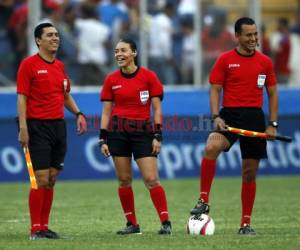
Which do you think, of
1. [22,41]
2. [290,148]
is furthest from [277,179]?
[22,41]

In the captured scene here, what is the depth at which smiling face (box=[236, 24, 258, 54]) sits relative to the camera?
11570 millimetres

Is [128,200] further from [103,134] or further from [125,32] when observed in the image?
[125,32]

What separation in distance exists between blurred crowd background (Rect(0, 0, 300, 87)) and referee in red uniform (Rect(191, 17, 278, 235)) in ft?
31.5

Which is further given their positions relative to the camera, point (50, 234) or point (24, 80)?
point (50, 234)

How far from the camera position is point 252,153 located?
1171 cm

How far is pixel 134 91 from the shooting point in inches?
458

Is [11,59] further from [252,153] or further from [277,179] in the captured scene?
[252,153]

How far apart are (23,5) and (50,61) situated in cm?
999

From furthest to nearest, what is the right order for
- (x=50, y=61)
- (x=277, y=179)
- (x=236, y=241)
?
1. (x=277, y=179)
2. (x=50, y=61)
3. (x=236, y=241)

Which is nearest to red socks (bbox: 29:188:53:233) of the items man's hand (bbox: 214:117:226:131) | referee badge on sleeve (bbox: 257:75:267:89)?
man's hand (bbox: 214:117:226:131)

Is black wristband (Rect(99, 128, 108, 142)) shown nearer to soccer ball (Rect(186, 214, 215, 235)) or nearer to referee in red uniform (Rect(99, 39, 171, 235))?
referee in red uniform (Rect(99, 39, 171, 235))

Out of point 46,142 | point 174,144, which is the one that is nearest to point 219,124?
point 46,142

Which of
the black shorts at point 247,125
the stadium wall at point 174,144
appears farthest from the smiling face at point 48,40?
the stadium wall at point 174,144

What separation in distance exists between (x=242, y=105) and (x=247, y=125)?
226 millimetres
